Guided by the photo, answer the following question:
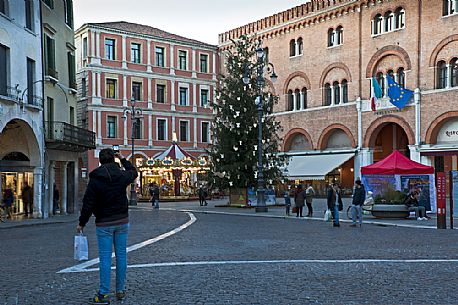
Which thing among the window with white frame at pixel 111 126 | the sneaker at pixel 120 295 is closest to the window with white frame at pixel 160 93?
the window with white frame at pixel 111 126

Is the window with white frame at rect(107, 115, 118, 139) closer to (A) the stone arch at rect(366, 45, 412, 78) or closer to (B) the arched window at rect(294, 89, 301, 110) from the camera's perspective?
(B) the arched window at rect(294, 89, 301, 110)

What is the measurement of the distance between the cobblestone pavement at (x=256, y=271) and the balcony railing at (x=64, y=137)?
34.7 feet

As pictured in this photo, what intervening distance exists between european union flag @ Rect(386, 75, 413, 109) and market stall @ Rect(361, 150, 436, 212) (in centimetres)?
1312

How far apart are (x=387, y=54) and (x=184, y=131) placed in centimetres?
2116

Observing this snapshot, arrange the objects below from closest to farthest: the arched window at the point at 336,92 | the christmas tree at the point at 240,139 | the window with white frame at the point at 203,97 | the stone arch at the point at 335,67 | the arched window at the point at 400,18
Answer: the christmas tree at the point at 240,139 → the arched window at the point at 400,18 → the stone arch at the point at 335,67 → the arched window at the point at 336,92 → the window with white frame at the point at 203,97

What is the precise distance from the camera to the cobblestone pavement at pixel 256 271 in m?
7.41

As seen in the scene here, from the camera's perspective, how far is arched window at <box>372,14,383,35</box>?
41719 mm

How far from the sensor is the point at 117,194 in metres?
6.84

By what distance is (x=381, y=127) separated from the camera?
139 ft

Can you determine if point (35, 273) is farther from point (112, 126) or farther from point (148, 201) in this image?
point (112, 126)

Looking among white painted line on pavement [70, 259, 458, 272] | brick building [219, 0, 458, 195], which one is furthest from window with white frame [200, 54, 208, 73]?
white painted line on pavement [70, 259, 458, 272]

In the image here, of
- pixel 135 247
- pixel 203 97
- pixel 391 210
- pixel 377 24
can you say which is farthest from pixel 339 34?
pixel 135 247

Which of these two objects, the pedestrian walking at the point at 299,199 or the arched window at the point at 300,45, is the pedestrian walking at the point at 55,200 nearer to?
the pedestrian walking at the point at 299,199

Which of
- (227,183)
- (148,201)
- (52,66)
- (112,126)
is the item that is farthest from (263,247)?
(112,126)
